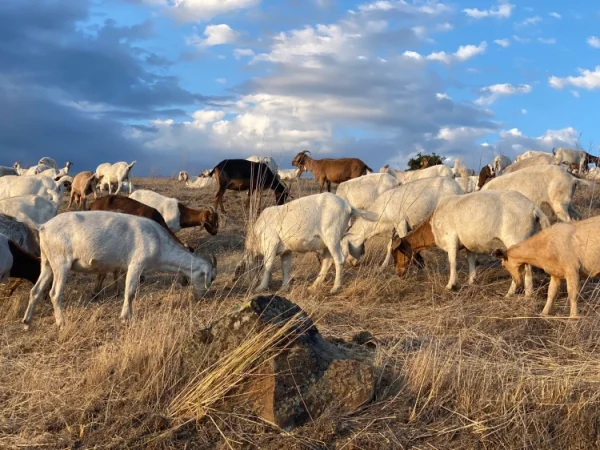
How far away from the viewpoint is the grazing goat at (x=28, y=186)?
56.1 feet

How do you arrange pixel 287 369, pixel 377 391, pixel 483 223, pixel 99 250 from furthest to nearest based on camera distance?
pixel 483 223 → pixel 99 250 → pixel 377 391 → pixel 287 369

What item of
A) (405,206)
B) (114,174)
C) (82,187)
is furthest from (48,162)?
(405,206)

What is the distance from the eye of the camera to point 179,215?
1598 centimetres

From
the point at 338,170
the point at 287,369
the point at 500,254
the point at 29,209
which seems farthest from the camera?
the point at 338,170

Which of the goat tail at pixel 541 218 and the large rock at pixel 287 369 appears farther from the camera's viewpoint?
the goat tail at pixel 541 218

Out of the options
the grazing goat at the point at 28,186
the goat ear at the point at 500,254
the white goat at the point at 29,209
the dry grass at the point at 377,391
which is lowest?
the dry grass at the point at 377,391

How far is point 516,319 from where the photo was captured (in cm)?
848

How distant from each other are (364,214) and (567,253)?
12.4ft

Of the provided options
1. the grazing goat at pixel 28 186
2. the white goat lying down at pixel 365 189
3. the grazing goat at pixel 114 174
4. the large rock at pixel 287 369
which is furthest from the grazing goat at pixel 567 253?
the grazing goat at pixel 114 174

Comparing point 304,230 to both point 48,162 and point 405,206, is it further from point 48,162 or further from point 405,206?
point 48,162

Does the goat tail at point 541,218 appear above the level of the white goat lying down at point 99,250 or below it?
above

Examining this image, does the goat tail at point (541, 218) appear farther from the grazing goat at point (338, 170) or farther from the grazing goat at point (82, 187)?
the grazing goat at point (82, 187)

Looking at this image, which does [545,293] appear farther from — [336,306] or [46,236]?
[46,236]

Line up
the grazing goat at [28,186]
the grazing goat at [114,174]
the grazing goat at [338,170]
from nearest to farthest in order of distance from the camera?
the grazing goat at [28,186] → the grazing goat at [338,170] → the grazing goat at [114,174]
